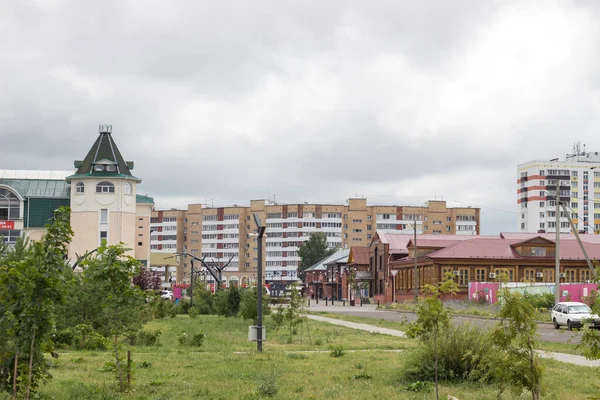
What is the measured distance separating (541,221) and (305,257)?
147ft

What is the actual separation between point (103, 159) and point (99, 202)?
433 centimetres

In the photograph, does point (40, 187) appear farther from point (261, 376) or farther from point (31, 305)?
point (31, 305)

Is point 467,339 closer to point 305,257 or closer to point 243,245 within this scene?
point 305,257

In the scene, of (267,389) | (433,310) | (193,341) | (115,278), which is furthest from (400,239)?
(115,278)

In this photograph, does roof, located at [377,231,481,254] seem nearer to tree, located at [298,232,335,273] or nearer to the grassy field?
tree, located at [298,232,335,273]

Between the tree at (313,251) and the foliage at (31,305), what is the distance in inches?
5432

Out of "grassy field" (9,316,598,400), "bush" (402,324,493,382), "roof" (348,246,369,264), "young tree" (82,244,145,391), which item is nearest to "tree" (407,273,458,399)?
"grassy field" (9,316,598,400)

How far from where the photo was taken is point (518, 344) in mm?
11008

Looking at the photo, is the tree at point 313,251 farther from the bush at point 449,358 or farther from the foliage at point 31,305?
the foliage at point 31,305

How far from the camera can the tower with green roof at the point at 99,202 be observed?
8300cm

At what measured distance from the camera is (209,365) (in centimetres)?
1817

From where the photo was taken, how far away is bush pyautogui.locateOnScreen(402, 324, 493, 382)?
15.1m

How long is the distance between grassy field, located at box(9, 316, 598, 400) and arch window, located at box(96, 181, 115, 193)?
202 feet

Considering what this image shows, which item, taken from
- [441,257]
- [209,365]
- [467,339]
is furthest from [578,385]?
[441,257]
